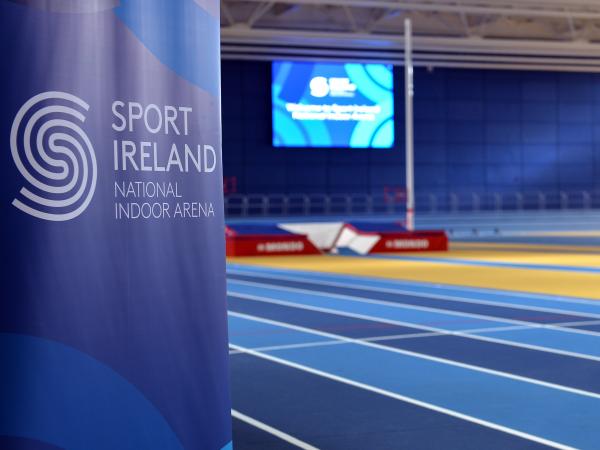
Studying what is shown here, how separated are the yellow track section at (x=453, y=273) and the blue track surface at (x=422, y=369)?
3.55 ft

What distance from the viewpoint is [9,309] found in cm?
307

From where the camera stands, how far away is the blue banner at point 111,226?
308 centimetres

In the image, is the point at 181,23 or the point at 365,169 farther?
the point at 365,169

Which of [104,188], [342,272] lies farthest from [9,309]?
[342,272]

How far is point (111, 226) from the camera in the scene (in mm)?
3219

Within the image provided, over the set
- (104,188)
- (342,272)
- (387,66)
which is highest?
(387,66)

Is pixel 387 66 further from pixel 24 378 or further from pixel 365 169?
pixel 24 378

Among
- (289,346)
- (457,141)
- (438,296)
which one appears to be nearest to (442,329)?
(289,346)

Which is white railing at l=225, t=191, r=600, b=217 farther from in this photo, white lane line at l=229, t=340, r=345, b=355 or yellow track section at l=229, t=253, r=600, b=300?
white lane line at l=229, t=340, r=345, b=355

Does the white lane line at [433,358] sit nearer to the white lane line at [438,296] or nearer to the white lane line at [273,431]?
the white lane line at [273,431]

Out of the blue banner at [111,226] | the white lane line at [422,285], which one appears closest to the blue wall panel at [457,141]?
the white lane line at [422,285]

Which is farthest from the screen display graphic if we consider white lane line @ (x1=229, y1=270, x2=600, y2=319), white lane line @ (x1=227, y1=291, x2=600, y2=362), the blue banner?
the blue banner

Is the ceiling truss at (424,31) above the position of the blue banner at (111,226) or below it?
above

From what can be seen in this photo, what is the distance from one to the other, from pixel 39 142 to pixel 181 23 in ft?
2.06
